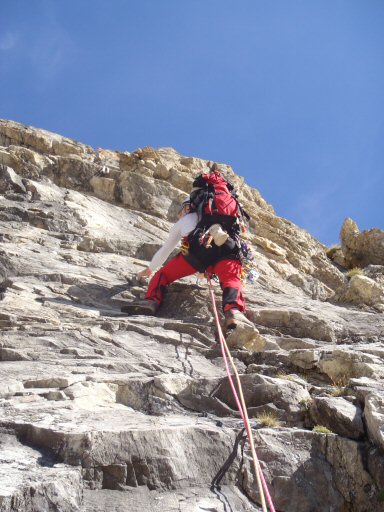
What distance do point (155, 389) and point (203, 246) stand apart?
4414 mm

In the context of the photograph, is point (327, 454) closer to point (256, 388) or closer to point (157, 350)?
point (256, 388)

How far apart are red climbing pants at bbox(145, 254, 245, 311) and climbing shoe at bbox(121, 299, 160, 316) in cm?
27

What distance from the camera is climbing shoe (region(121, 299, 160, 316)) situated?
8.96 meters

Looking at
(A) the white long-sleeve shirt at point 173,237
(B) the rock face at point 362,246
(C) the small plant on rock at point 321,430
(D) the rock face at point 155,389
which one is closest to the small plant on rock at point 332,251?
(B) the rock face at point 362,246

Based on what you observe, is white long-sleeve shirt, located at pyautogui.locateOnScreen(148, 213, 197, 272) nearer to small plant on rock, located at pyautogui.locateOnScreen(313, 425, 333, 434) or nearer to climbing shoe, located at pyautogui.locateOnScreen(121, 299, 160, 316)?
climbing shoe, located at pyautogui.locateOnScreen(121, 299, 160, 316)

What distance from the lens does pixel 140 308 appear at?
29.5 feet

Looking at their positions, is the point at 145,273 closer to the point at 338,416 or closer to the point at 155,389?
the point at 155,389

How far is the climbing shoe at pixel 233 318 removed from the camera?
7.91 meters

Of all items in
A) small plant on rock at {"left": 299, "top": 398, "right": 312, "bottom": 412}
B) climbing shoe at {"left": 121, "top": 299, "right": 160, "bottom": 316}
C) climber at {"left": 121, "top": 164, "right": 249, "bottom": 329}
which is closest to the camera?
small plant on rock at {"left": 299, "top": 398, "right": 312, "bottom": 412}

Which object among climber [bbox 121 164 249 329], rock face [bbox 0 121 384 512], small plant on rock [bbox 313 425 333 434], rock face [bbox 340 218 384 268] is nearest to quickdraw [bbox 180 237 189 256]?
climber [bbox 121 164 249 329]

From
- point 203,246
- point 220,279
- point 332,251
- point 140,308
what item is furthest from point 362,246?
point 140,308

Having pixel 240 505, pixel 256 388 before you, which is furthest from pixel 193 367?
pixel 240 505

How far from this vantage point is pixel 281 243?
55.2 feet

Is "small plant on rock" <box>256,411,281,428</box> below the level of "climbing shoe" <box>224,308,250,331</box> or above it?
below
